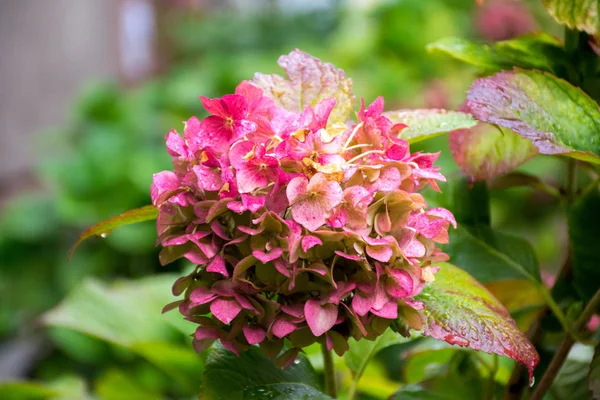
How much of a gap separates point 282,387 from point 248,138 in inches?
7.2

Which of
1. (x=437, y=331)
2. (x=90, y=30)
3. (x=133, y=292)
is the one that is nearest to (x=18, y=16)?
(x=90, y=30)

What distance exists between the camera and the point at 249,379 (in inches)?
18.2

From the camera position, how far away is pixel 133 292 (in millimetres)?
979

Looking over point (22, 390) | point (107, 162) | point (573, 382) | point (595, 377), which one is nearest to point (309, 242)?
point (595, 377)

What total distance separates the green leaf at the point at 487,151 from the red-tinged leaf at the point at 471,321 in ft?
0.30

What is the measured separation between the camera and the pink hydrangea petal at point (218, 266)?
1.22ft

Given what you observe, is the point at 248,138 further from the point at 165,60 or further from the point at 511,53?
the point at 165,60

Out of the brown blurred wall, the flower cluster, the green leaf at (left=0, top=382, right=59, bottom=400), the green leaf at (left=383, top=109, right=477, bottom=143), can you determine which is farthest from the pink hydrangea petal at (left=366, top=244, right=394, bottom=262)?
the brown blurred wall

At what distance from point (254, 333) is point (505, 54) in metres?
0.31

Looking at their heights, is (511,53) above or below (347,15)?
above

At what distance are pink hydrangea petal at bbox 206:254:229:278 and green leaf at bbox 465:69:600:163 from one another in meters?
0.19

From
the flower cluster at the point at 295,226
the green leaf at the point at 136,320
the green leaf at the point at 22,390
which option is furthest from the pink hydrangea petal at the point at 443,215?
the green leaf at the point at 22,390

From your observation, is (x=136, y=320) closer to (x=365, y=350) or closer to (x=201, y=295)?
(x=365, y=350)

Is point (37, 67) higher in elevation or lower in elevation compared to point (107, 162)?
higher
